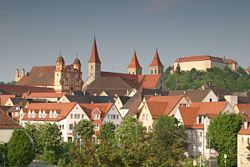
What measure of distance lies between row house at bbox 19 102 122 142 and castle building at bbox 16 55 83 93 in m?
75.1

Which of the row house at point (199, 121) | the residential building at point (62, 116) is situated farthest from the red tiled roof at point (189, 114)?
the residential building at point (62, 116)

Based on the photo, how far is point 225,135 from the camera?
5638 centimetres

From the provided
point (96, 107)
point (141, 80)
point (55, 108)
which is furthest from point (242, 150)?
point (141, 80)

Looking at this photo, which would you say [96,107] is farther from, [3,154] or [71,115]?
[3,154]

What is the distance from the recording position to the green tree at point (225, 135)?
55.4 meters

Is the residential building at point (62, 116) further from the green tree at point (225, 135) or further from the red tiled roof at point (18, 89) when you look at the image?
the red tiled roof at point (18, 89)

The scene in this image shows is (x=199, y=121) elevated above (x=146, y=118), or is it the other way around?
(x=146, y=118)

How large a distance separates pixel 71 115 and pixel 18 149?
36.0m

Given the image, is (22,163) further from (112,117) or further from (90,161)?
(112,117)

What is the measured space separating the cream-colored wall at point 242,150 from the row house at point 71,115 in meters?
29.3

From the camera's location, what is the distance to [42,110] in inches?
3332

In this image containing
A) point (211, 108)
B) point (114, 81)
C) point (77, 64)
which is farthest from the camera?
point (77, 64)

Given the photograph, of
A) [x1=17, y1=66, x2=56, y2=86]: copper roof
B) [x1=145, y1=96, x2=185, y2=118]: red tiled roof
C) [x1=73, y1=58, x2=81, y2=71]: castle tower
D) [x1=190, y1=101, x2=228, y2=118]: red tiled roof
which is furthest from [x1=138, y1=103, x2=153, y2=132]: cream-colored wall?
[x1=73, y1=58, x2=81, y2=71]: castle tower

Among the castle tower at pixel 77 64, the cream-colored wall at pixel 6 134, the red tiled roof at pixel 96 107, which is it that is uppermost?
the castle tower at pixel 77 64
